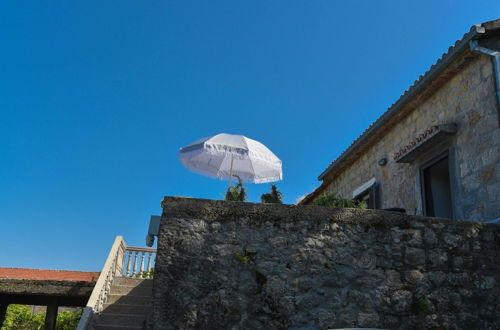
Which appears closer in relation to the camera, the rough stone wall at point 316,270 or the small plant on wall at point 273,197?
the rough stone wall at point 316,270

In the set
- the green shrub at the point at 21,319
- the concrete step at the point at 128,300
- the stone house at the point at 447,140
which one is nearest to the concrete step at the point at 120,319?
the concrete step at the point at 128,300

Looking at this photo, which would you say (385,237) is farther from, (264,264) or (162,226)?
(162,226)

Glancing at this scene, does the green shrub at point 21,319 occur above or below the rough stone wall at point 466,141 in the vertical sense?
below

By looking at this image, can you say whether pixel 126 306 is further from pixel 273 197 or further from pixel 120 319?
pixel 273 197

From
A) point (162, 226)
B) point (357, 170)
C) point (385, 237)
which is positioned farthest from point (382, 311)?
point (357, 170)

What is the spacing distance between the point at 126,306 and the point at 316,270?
431cm

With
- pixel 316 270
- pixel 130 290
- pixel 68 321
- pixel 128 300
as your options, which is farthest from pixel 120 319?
pixel 68 321

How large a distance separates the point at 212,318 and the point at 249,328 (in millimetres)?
338

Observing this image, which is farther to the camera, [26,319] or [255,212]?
[26,319]

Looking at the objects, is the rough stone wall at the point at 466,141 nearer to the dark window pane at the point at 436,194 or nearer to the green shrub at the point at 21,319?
the dark window pane at the point at 436,194

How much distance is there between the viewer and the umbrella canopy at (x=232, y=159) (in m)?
8.06

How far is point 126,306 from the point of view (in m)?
7.02

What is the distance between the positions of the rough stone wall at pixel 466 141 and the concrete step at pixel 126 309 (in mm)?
4627

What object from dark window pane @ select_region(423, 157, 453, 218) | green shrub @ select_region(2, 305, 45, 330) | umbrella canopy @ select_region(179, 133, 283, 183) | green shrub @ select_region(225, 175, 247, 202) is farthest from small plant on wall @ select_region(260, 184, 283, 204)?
green shrub @ select_region(2, 305, 45, 330)
